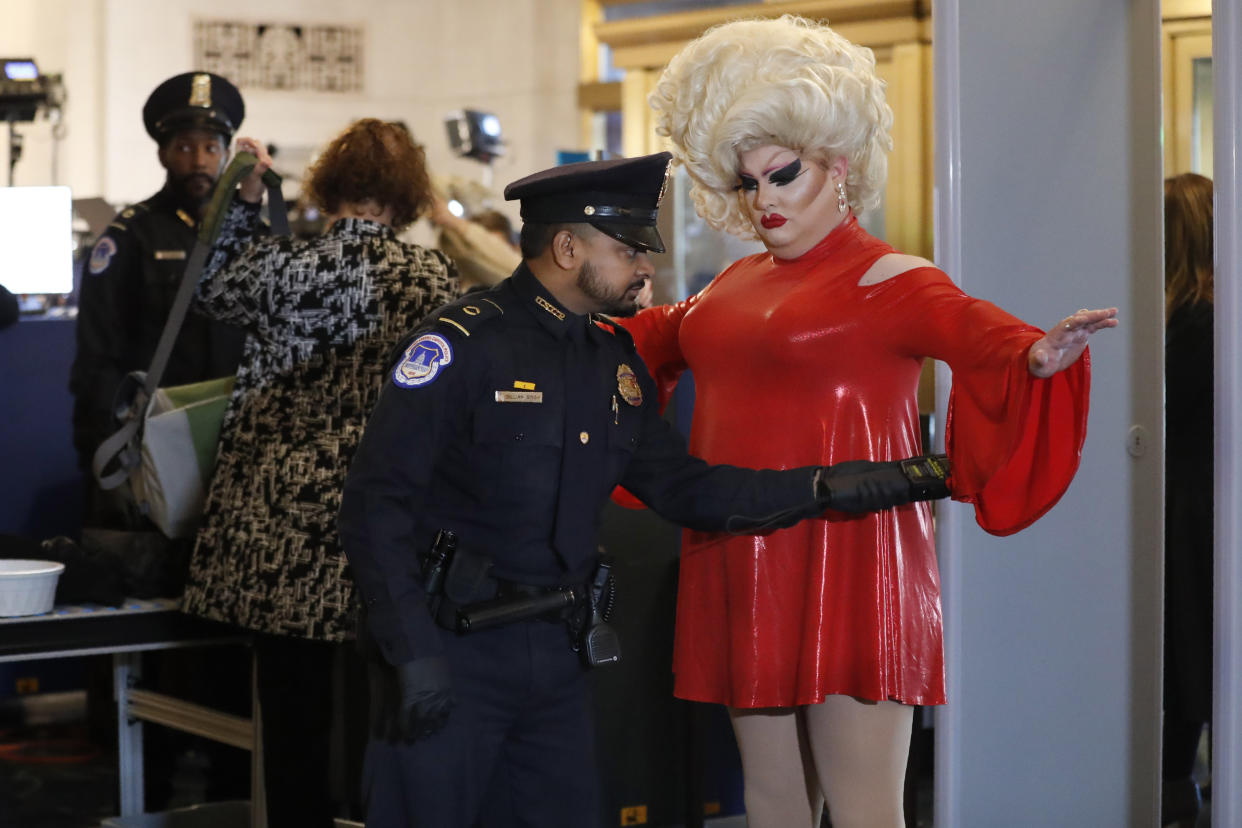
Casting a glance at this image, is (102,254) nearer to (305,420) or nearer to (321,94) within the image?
(305,420)

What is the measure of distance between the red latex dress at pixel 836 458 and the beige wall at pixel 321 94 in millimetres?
6457

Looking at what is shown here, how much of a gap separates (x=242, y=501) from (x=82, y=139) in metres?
6.47

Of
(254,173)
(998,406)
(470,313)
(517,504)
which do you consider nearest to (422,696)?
(517,504)

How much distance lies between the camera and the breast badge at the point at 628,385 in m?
1.98

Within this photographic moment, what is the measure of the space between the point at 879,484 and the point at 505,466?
0.50 meters

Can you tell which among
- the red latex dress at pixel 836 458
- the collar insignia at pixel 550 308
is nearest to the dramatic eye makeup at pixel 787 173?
the red latex dress at pixel 836 458

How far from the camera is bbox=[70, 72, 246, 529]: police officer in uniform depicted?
3430 mm

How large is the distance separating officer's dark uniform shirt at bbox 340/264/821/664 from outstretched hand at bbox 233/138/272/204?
3.31 ft

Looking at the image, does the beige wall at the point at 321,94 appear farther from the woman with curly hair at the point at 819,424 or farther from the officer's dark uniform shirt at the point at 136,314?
the woman with curly hair at the point at 819,424

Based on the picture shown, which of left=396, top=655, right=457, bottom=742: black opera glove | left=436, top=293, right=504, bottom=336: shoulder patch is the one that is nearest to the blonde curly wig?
left=436, top=293, right=504, bottom=336: shoulder patch

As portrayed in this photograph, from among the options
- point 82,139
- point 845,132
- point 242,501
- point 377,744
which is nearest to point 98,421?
point 242,501

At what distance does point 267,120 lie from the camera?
28.1 feet

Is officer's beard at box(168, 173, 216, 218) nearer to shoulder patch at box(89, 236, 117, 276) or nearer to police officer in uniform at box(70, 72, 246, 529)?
police officer in uniform at box(70, 72, 246, 529)

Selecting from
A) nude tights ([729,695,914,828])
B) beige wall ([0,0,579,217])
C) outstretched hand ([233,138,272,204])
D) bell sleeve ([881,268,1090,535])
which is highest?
beige wall ([0,0,579,217])
